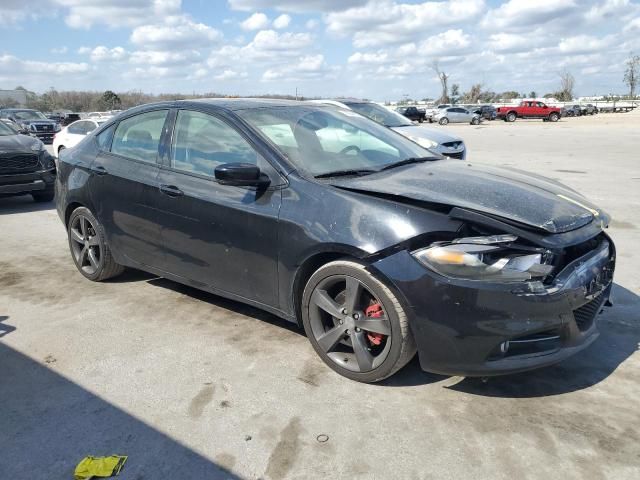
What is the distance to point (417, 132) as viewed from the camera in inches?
409

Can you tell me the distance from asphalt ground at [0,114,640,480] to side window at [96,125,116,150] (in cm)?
143

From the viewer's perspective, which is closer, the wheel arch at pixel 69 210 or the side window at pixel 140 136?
the side window at pixel 140 136

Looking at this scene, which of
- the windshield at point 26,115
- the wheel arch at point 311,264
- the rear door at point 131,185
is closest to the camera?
the wheel arch at point 311,264

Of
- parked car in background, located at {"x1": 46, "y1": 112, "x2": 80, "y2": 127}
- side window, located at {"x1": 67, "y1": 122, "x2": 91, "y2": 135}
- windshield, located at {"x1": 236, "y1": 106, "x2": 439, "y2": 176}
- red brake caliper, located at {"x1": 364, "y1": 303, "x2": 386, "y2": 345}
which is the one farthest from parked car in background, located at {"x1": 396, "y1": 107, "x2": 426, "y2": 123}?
red brake caliper, located at {"x1": 364, "y1": 303, "x2": 386, "y2": 345}

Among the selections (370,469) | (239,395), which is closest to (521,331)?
(370,469)

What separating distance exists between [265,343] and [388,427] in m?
1.28

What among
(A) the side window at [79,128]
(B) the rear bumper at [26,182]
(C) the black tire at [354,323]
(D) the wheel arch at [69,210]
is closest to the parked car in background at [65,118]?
(A) the side window at [79,128]

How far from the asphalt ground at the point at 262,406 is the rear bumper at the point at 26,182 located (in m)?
5.06

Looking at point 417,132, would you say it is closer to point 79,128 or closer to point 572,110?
point 79,128

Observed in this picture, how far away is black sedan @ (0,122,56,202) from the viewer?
8.86 metres

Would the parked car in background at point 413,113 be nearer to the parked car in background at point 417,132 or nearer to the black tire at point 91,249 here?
the parked car in background at point 417,132

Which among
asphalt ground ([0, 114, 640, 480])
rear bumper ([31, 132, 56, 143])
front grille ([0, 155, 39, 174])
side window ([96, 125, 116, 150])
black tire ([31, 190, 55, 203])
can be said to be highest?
side window ([96, 125, 116, 150])

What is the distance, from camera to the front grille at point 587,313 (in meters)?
3.09

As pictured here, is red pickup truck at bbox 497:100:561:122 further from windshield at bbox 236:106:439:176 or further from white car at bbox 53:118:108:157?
windshield at bbox 236:106:439:176
